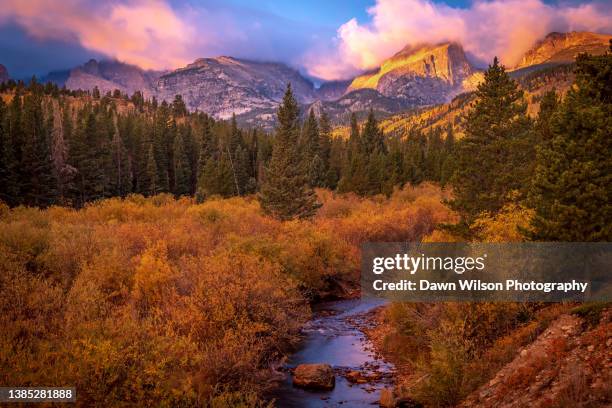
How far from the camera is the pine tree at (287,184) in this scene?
52812 mm

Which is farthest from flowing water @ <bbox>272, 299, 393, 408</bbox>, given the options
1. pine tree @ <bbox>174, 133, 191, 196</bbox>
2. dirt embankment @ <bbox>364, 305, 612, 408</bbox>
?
pine tree @ <bbox>174, 133, 191, 196</bbox>

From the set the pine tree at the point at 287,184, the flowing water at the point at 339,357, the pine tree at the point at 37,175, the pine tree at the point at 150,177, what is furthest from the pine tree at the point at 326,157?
the flowing water at the point at 339,357

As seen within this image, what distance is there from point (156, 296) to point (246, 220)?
23.9 m

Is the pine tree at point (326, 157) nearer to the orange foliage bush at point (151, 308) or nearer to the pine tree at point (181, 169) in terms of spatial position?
the pine tree at point (181, 169)

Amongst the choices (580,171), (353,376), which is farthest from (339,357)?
(580,171)

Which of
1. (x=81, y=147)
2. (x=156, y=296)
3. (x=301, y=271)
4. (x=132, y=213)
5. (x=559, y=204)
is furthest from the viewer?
(x=81, y=147)

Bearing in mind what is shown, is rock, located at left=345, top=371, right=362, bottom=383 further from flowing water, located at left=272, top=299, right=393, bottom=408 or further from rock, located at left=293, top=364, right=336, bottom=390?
rock, located at left=293, top=364, right=336, bottom=390

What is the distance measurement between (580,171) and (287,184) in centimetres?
3753

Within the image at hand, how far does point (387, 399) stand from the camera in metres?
17.4

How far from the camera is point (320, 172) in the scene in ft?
293

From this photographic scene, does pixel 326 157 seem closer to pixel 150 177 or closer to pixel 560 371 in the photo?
pixel 150 177

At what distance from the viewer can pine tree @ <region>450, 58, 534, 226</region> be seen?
96.3ft

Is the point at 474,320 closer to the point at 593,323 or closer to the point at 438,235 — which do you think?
the point at 593,323

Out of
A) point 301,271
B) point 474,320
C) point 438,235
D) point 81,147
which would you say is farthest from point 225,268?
point 81,147
